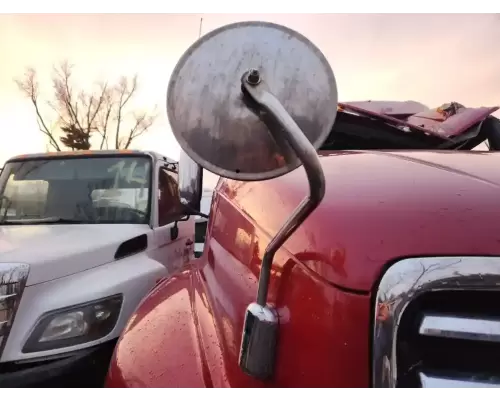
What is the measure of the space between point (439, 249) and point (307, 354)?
33 centimetres

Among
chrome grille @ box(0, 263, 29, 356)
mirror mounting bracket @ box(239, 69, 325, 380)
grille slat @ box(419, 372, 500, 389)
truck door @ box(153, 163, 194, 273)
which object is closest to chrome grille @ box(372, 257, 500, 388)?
grille slat @ box(419, 372, 500, 389)

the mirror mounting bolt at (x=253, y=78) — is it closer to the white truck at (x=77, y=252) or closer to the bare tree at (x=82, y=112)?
the bare tree at (x=82, y=112)

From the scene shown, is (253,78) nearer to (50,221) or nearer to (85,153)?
(50,221)

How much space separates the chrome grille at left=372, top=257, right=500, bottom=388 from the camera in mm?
1008

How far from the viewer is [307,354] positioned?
112cm

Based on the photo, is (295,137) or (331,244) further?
(331,244)

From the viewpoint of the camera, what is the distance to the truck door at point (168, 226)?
3.87m

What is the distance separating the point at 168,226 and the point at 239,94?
10.7ft

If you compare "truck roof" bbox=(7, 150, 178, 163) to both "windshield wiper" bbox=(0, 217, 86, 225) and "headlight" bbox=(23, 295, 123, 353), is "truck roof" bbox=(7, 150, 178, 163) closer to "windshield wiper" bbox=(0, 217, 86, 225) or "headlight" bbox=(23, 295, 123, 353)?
"windshield wiper" bbox=(0, 217, 86, 225)

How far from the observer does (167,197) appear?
164 inches

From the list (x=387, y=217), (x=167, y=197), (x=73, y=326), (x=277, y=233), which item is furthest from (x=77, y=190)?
(x=387, y=217)

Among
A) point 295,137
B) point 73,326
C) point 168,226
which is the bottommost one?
point 73,326

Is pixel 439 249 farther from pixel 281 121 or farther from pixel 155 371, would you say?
pixel 155 371

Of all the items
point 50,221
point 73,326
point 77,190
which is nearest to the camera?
point 73,326
